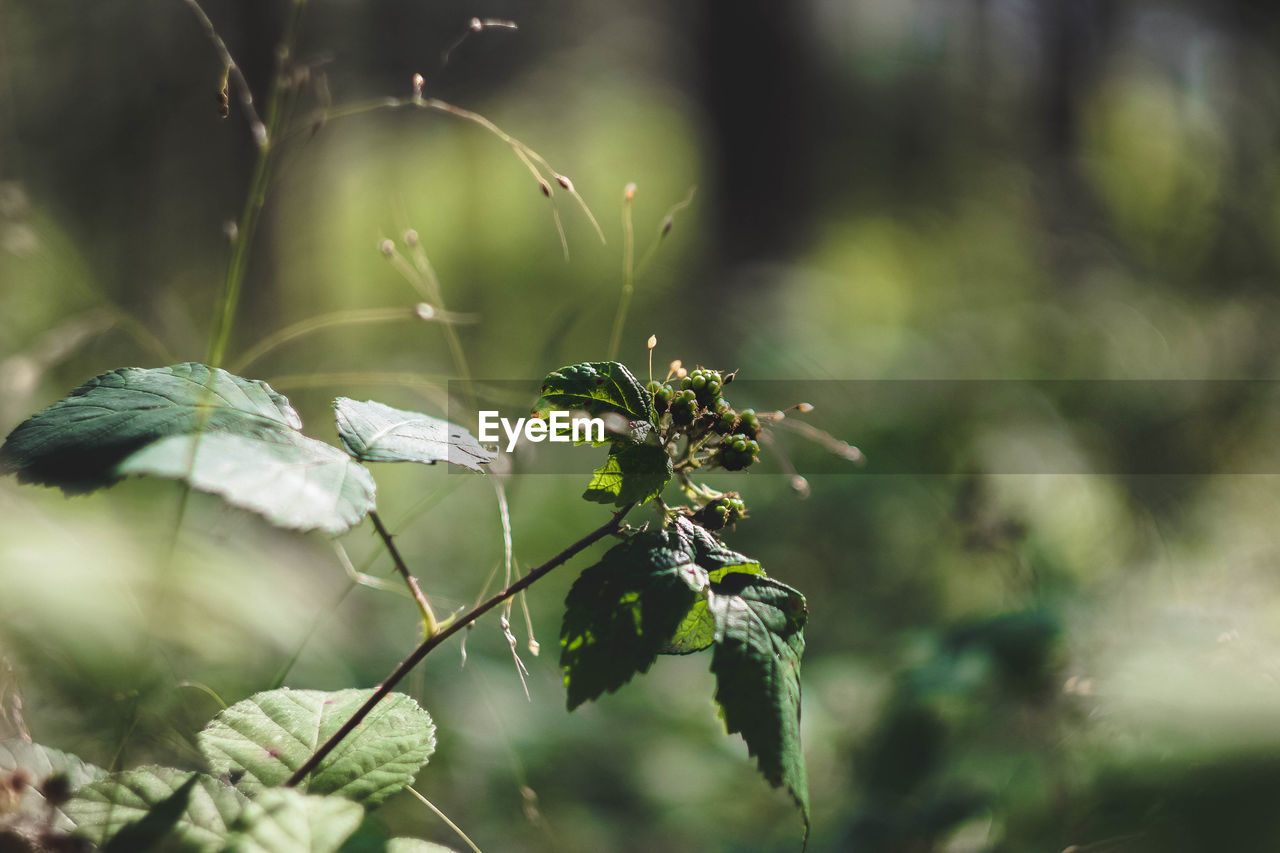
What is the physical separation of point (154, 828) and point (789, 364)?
2.85 metres

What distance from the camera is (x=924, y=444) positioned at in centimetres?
276

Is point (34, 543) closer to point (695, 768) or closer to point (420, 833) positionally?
point (420, 833)

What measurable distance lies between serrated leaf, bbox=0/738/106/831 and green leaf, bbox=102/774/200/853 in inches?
2.7

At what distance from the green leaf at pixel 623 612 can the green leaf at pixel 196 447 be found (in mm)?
189

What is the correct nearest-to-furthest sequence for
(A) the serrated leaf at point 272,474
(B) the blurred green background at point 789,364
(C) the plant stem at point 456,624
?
1. (A) the serrated leaf at point 272,474
2. (C) the plant stem at point 456,624
3. (B) the blurred green background at point 789,364

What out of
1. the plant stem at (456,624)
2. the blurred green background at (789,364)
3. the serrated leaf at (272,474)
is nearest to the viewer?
the serrated leaf at (272,474)

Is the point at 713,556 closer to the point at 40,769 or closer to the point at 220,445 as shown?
the point at 220,445

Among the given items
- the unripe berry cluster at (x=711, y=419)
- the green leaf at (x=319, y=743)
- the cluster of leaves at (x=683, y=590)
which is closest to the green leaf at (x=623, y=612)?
the cluster of leaves at (x=683, y=590)

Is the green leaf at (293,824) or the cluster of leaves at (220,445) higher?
the cluster of leaves at (220,445)

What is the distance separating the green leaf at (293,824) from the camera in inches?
20.6

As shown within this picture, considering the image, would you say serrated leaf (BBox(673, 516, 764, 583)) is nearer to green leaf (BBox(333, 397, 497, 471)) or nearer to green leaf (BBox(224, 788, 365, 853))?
green leaf (BBox(333, 397, 497, 471))

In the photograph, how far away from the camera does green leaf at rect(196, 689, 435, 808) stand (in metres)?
0.64

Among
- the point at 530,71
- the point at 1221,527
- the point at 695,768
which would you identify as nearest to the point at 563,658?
the point at 695,768

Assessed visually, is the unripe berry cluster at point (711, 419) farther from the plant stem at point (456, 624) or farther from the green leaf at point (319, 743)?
the green leaf at point (319, 743)
